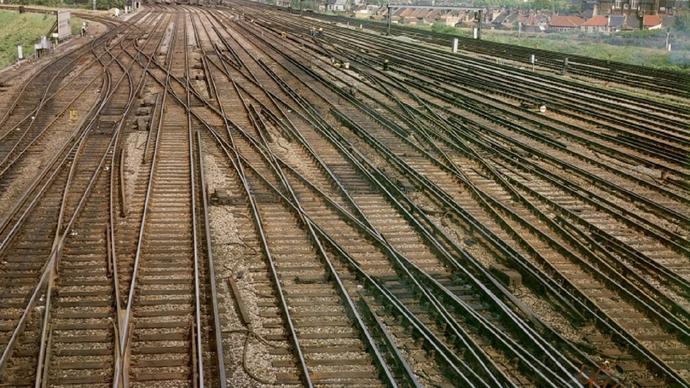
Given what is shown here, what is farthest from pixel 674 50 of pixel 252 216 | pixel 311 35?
pixel 252 216

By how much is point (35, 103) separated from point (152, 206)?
34.7 ft

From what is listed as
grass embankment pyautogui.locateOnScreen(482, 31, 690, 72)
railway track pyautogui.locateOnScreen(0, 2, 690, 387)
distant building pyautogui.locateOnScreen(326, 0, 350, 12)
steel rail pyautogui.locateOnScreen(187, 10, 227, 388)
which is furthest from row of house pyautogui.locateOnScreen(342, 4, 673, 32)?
steel rail pyautogui.locateOnScreen(187, 10, 227, 388)

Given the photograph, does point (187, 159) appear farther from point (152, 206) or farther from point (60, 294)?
point (60, 294)

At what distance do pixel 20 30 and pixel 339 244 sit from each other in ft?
157

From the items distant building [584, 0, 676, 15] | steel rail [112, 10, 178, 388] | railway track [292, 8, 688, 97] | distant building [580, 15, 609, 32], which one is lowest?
steel rail [112, 10, 178, 388]

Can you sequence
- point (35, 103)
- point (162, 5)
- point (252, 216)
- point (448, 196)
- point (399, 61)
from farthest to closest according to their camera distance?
point (162, 5) < point (399, 61) < point (35, 103) < point (448, 196) < point (252, 216)

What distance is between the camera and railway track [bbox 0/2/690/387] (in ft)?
26.2

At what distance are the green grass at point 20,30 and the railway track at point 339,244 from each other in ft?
81.8

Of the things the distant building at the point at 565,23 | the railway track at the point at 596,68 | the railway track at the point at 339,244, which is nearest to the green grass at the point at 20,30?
the railway track at the point at 596,68

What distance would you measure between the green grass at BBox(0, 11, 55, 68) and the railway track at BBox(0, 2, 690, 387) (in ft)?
81.8

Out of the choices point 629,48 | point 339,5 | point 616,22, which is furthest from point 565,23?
point 629,48

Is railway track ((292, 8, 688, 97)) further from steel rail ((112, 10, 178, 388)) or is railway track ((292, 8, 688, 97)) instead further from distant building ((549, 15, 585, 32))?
distant building ((549, 15, 585, 32))

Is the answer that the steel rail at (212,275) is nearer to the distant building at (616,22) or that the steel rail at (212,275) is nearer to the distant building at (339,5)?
the distant building at (616,22)

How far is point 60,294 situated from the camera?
932 centimetres
